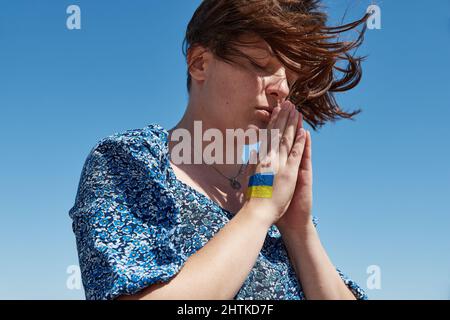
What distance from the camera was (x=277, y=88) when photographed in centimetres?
263

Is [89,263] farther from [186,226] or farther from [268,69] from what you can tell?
[268,69]

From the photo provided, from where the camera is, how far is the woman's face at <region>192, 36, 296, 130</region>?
2590mm

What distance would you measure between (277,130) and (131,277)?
3.42 feet

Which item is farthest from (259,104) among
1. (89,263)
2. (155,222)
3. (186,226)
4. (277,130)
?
(89,263)

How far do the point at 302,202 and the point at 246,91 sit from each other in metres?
0.57

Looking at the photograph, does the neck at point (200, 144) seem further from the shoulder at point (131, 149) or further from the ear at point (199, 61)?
the shoulder at point (131, 149)

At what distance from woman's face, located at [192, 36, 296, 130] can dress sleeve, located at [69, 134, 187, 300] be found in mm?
533

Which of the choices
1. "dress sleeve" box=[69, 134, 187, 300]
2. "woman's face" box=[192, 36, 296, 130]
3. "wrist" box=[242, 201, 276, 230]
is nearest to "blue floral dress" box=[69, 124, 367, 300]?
"dress sleeve" box=[69, 134, 187, 300]

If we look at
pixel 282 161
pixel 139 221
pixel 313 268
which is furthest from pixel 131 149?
pixel 313 268

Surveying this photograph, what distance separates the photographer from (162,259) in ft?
6.38

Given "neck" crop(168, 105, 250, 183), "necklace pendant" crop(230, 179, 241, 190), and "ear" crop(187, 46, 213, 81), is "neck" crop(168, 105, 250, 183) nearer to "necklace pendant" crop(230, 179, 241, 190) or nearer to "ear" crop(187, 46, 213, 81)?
"necklace pendant" crop(230, 179, 241, 190)

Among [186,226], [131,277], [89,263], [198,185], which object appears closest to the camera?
[131,277]

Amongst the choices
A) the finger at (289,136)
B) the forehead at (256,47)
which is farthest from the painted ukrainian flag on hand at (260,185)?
the forehead at (256,47)
